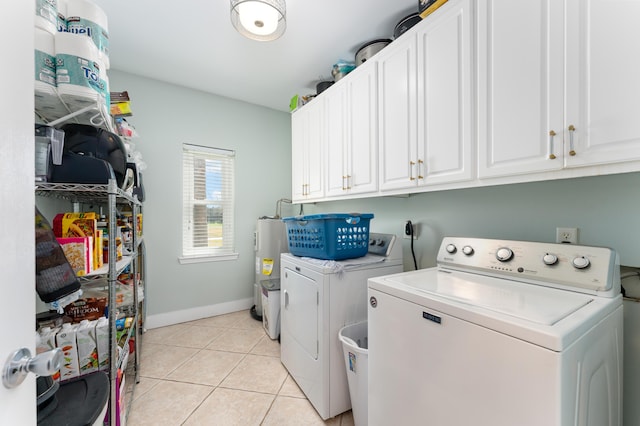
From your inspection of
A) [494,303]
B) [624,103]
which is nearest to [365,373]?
[494,303]

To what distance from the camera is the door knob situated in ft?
1.55

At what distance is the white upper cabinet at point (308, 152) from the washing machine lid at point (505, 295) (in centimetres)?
147

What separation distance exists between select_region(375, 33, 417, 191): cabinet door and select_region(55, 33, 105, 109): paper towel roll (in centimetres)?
157

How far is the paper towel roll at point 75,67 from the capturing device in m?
1.11

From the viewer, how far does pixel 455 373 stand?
2.79ft

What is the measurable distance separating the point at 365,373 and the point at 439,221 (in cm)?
109

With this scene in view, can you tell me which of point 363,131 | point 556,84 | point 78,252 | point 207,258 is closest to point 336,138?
point 363,131

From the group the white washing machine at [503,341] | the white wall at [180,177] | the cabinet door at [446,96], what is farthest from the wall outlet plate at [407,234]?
the white wall at [180,177]

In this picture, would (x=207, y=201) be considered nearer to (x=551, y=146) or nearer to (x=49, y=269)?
(x=49, y=269)

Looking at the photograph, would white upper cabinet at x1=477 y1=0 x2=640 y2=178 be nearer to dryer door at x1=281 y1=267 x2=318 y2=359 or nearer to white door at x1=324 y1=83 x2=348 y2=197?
white door at x1=324 y1=83 x2=348 y2=197

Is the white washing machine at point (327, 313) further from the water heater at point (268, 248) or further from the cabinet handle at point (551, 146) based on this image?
the water heater at point (268, 248)

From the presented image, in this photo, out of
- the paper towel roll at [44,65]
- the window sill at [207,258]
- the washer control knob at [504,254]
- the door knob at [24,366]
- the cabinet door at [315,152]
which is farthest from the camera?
the window sill at [207,258]

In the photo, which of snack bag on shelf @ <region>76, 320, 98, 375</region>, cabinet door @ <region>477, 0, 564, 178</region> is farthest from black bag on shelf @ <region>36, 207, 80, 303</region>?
cabinet door @ <region>477, 0, 564, 178</region>

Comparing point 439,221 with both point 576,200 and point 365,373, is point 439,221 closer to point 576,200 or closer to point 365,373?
point 576,200
